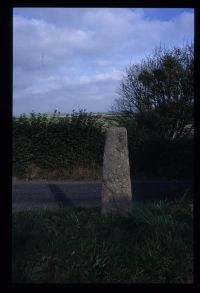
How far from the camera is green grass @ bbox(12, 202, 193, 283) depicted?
4.68 metres

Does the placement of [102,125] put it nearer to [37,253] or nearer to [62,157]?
[62,157]

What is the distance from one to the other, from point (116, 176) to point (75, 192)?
528 cm

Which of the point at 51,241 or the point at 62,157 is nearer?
the point at 51,241

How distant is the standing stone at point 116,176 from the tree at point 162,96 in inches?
359

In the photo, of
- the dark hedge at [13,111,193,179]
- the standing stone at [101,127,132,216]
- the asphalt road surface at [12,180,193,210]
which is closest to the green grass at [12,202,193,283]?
the standing stone at [101,127,132,216]

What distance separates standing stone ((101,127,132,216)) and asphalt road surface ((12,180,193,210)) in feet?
7.45

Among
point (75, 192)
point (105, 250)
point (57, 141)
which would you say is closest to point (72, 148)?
point (57, 141)

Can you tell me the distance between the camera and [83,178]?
16.0 m

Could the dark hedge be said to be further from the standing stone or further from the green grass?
the green grass

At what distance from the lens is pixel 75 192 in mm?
12477

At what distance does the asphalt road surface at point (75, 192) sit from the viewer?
1037cm

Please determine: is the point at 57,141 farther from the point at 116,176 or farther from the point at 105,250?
the point at 105,250

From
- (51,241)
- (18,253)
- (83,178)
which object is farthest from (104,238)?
(83,178)

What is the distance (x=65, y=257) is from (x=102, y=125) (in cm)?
1193
